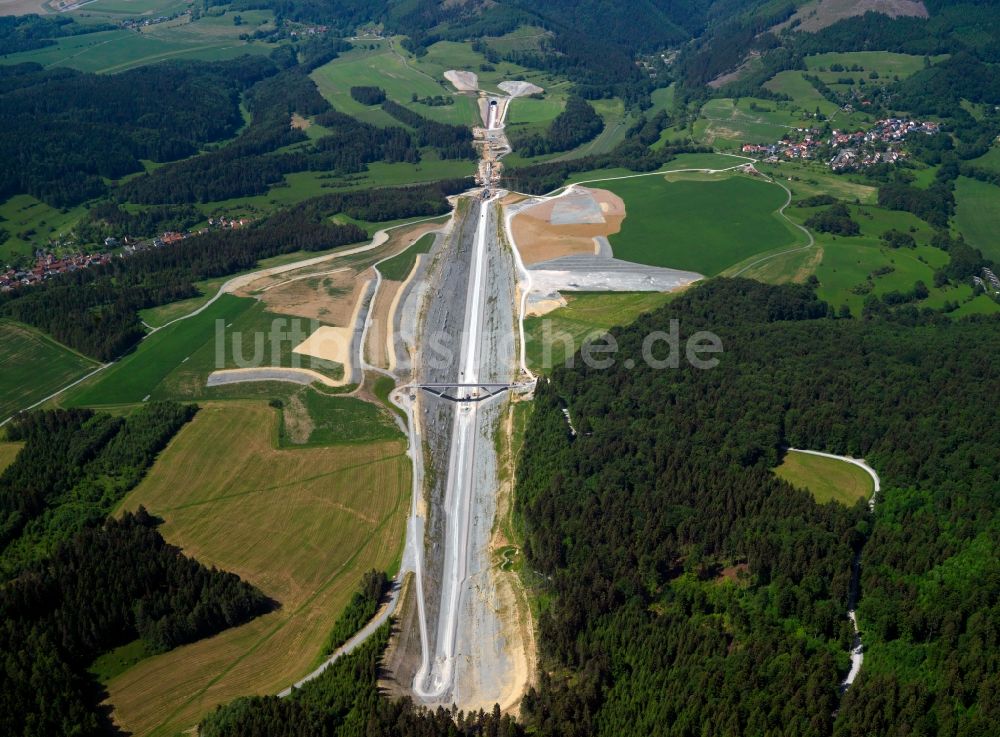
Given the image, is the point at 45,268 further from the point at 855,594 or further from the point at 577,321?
the point at 855,594

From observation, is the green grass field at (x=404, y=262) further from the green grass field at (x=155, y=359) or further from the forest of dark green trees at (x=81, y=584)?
the forest of dark green trees at (x=81, y=584)

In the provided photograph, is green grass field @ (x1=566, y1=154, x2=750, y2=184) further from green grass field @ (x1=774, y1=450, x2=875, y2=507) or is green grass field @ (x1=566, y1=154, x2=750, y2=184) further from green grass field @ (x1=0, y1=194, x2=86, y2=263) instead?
green grass field @ (x1=774, y1=450, x2=875, y2=507)

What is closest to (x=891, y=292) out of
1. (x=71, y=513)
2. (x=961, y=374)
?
(x=961, y=374)

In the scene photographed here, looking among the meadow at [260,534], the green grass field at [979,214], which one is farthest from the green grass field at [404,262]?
the green grass field at [979,214]

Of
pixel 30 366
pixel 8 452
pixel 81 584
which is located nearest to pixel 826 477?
pixel 81 584

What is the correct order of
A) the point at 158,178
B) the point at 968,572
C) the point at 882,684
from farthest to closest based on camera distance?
1. the point at 158,178
2. the point at 968,572
3. the point at 882,684

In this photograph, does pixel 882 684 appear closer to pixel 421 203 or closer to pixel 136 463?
pixel 136 463
